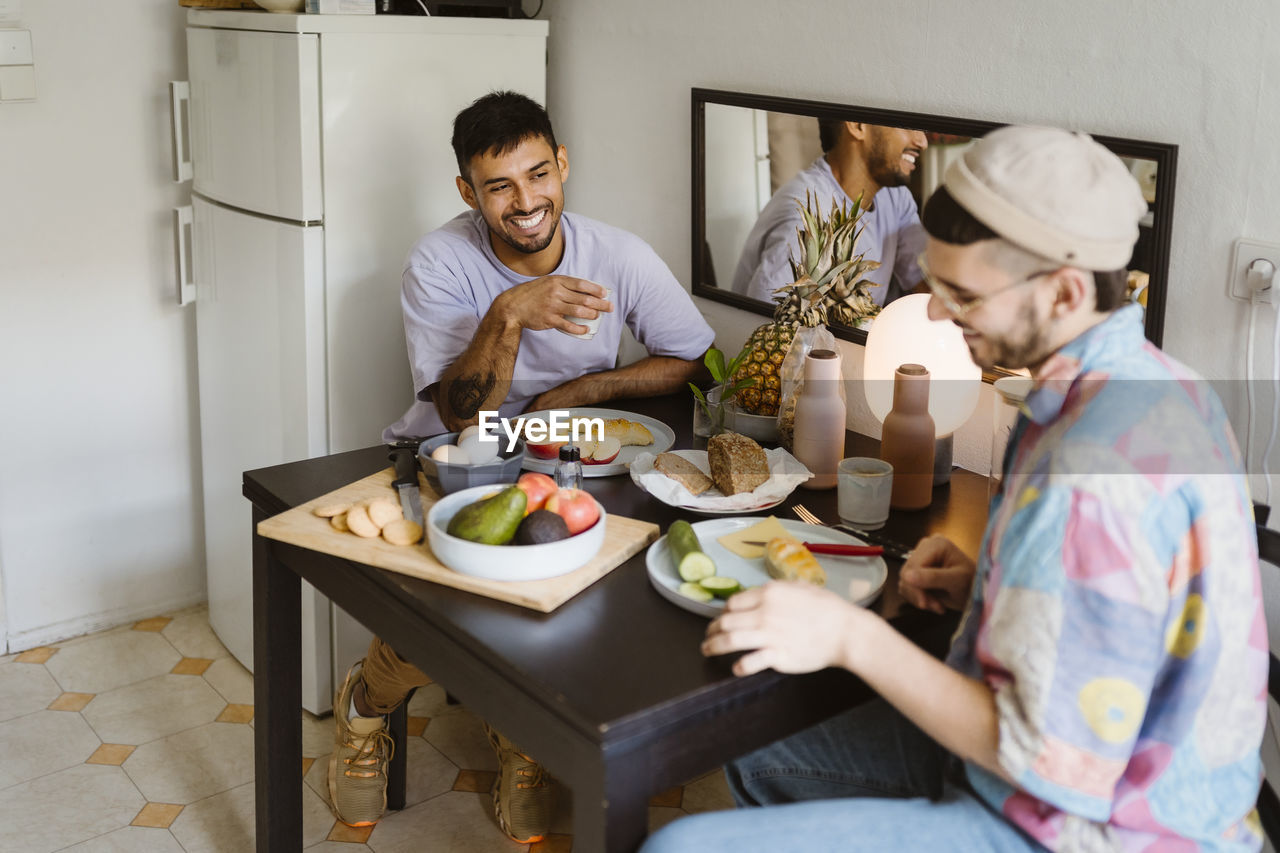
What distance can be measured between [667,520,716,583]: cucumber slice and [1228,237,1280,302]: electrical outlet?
76 centimetres

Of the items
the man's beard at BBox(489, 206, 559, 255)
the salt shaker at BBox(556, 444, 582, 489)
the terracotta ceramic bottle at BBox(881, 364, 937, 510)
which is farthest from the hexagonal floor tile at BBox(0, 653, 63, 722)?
Result: the terracotta ceramic bottle at BBox(881, 364, 937, 510)

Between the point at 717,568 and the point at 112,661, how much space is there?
197 cm

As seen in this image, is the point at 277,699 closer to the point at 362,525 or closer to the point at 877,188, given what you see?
the point at 362,525

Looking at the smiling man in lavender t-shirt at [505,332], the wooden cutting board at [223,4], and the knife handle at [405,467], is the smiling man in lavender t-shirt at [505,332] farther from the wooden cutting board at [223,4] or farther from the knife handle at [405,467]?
the wooden cutting board at [223,4]

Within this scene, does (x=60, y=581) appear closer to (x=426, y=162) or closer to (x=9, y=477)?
(x=9, y=477)

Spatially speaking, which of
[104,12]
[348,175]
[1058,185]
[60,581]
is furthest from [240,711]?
[1058,185]

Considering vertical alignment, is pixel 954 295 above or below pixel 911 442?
above

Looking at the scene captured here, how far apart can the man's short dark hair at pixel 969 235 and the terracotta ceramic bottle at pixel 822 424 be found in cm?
59

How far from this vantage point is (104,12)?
2.69 meters

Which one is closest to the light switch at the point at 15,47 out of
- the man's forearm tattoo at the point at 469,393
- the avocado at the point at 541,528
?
the man's forearm tattoo at the point at 469,393

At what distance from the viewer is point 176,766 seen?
244 centimetres

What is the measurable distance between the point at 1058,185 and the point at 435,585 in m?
0.82

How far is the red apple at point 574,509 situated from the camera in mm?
1470

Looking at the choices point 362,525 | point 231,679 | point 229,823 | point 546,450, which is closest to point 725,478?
point 546,450
